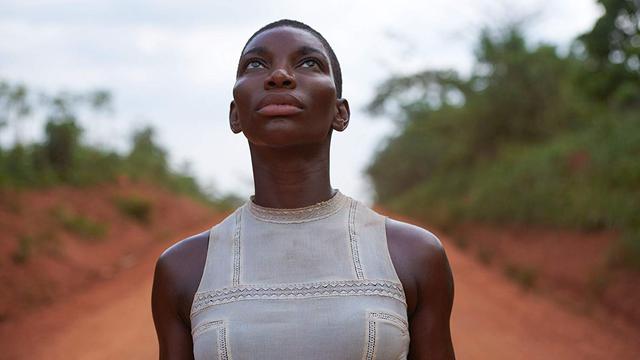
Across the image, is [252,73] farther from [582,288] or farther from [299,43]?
[582,288]

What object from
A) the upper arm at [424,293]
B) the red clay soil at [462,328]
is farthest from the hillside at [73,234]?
the upper arm at [424,293]

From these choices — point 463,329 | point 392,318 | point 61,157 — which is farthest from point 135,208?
point 392,318

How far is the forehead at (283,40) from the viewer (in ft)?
Result: 7.13

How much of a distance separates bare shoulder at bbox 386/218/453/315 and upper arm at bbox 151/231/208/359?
50 cm

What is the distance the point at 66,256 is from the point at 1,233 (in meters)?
0.99

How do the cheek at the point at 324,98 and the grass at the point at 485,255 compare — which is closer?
the cheek at the point at 324,98

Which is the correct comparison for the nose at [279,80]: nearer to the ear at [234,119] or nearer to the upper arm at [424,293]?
the ear at [234,119]

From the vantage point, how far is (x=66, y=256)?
11.6 meters

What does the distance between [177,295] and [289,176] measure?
0.42 m

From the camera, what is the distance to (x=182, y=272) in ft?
6.95

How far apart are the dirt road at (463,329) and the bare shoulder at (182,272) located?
15.1 feet

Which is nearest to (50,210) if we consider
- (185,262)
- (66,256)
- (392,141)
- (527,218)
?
(66,256)

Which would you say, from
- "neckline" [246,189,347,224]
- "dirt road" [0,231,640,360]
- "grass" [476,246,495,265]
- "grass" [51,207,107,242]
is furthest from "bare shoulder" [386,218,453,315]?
"grass" [51,207,107,242]

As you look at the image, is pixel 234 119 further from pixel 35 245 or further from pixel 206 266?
pixel 35 245
